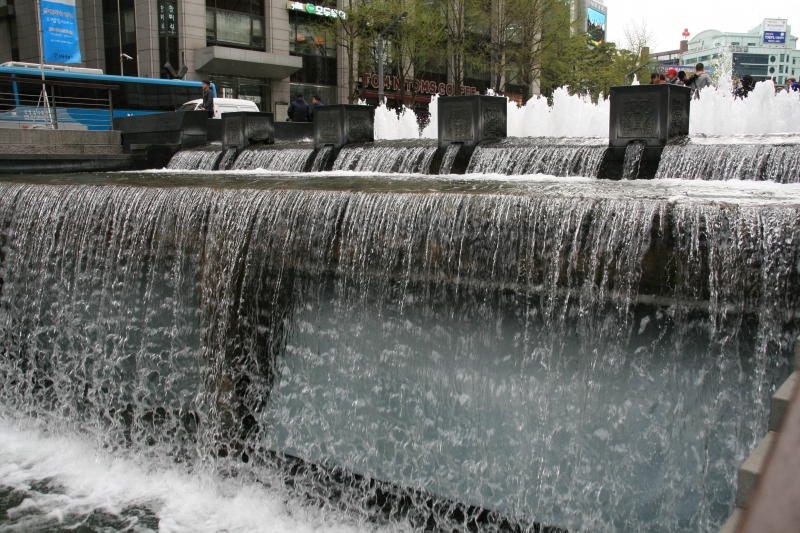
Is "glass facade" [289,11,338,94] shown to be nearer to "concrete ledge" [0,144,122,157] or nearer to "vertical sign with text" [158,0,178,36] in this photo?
"vertical sign with text" [158,0,178,36]

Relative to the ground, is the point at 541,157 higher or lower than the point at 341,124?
lower

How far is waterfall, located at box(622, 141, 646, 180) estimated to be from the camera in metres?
8.28

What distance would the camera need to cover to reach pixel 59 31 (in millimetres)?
20109

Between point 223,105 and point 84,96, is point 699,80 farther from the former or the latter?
point 84,96

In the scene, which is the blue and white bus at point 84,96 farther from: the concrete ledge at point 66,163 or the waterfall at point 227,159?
the waterfall at point 227,159

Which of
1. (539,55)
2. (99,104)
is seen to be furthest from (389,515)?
(539,55)

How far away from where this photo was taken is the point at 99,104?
2275cm

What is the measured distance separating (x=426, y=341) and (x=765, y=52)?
142899 millimetres

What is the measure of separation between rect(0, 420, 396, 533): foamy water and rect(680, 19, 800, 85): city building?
128273 mm

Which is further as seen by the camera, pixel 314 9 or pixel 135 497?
pixel 314 9

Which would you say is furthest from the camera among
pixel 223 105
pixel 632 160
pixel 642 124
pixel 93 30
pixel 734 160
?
pixel 93 30

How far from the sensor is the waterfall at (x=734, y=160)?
7129 mm

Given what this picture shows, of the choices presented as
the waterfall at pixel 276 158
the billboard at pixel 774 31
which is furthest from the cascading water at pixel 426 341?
the billboard at pixel 774 31

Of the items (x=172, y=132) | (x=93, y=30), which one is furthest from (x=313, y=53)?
(x=172, y=132)
